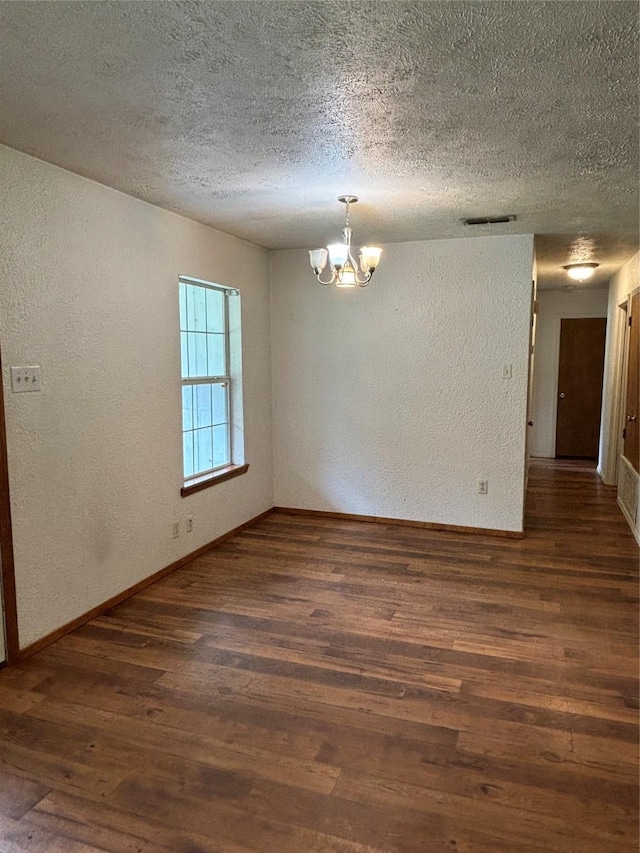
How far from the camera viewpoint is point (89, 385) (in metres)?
3.13

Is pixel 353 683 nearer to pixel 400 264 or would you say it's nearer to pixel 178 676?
pixel 178 676

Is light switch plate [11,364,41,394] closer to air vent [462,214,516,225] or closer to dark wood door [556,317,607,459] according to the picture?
air vent [462,214,516,225]

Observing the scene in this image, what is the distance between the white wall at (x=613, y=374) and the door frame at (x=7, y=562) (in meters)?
5.53

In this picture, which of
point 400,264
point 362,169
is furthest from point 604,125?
point 400,264

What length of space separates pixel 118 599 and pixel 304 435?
232 centimetres

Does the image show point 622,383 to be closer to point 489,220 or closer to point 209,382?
point 489,220

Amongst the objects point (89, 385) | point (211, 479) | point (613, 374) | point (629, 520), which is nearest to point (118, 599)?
point (211, 479)

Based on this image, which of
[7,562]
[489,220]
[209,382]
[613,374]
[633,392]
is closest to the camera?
[7,562]

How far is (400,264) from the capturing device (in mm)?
4777

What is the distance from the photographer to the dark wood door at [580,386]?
797 centimetres

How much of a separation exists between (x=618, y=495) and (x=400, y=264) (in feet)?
10.7

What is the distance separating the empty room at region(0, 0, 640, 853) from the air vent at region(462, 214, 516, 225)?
6cm

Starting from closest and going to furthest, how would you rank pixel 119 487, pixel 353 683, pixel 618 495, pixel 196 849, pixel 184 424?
pixel 196 849
pixel 353 683
pixel 119 487
pixel 184 424
pixel 618 495

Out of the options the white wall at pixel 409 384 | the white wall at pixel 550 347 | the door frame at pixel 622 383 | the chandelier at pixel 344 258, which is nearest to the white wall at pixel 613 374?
the door frame at pixel 622 383
